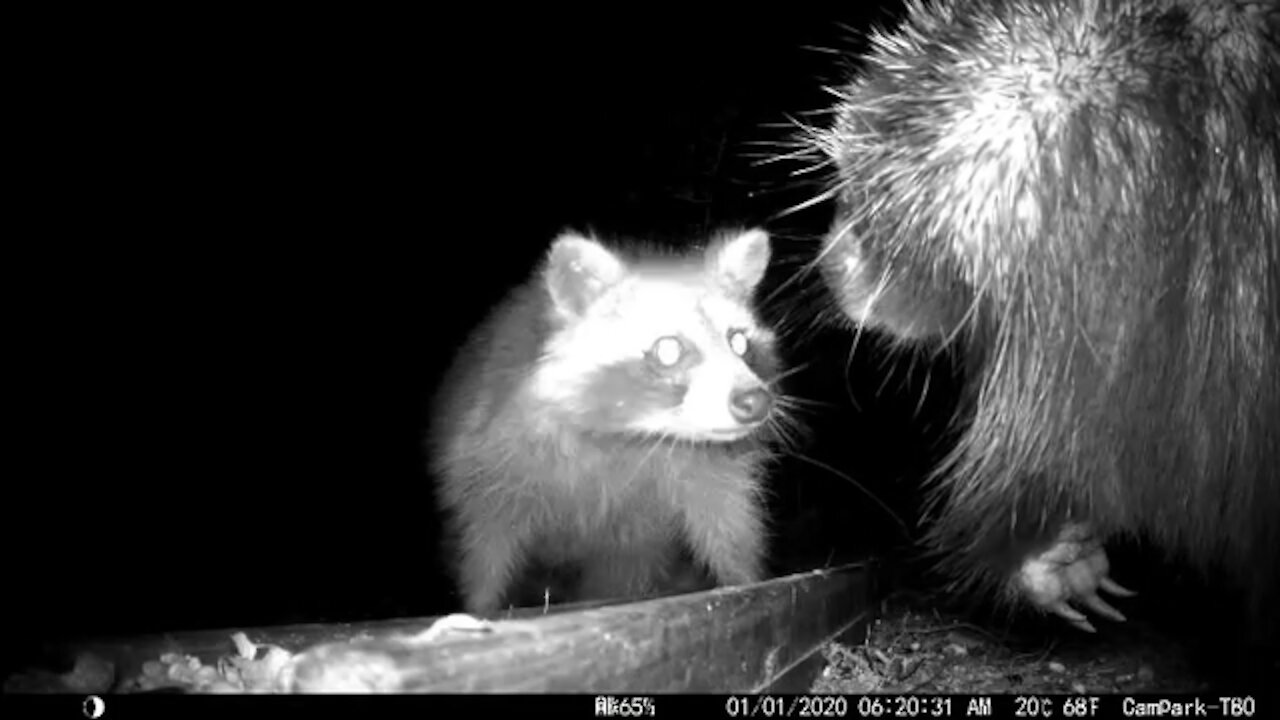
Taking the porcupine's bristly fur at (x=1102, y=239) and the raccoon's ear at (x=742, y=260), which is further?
the raccoon's ear at (x=742, y=260)

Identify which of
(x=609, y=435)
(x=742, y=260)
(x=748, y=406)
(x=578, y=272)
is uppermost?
(x=742, y=260)

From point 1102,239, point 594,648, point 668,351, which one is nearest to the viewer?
point 594,648

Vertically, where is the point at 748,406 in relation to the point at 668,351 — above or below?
below

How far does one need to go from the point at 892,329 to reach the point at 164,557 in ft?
9.59

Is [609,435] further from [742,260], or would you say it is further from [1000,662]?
[1000,662]

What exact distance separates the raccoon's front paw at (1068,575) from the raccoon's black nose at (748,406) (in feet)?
2.72

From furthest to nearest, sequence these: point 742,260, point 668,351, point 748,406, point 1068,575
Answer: point 742,260
point 668,351
point 748,406
point 1068,575

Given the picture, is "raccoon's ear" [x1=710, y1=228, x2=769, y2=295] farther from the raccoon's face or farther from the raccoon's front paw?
the raccoon's front paw

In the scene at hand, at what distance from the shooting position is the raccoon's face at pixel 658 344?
2785mm

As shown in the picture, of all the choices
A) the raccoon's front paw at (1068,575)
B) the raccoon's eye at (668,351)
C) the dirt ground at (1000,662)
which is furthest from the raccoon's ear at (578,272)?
the raccoon's front paw at (1068,575)

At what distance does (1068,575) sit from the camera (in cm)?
246

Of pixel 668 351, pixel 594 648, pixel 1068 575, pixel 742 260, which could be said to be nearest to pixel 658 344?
pixel 668 351

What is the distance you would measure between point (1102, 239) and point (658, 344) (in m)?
1.43

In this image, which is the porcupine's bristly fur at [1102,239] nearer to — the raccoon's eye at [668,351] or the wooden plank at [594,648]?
the wooden plank at [594,648]
